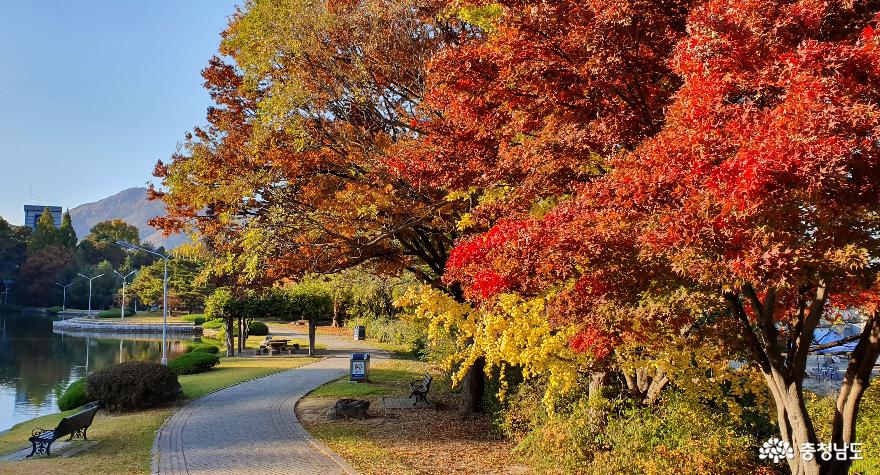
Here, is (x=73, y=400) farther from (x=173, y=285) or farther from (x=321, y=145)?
(x=173, y=285)

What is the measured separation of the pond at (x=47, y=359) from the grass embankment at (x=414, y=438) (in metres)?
10.4

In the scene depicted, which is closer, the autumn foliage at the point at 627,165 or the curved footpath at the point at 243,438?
the autumn foliage at the point at 627,165

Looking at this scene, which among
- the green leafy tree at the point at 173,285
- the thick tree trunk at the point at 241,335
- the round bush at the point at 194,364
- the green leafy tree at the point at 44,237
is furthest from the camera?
the green leafy tree at the point at 44,237

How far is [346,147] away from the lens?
12188 mm

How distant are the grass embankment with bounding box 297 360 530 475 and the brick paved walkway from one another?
0.43 meters

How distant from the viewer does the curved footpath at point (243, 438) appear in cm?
975

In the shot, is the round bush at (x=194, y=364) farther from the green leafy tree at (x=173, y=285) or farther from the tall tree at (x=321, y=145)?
the green leafy tree at (x=173, y=285)

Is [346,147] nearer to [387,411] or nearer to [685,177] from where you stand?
[387,411]

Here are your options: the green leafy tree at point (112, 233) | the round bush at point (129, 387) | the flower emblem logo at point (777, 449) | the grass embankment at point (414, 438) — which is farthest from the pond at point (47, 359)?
the green leafy tree at point (112, 233)

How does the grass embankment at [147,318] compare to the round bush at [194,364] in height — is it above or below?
above

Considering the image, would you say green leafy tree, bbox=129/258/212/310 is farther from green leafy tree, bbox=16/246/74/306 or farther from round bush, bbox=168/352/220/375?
round bush, bbox=168/352/220/375

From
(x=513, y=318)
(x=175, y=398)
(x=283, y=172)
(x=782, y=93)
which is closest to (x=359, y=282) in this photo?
(x=175, y=398)

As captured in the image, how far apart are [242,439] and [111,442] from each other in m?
2.43

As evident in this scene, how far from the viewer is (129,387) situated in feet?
50.0
